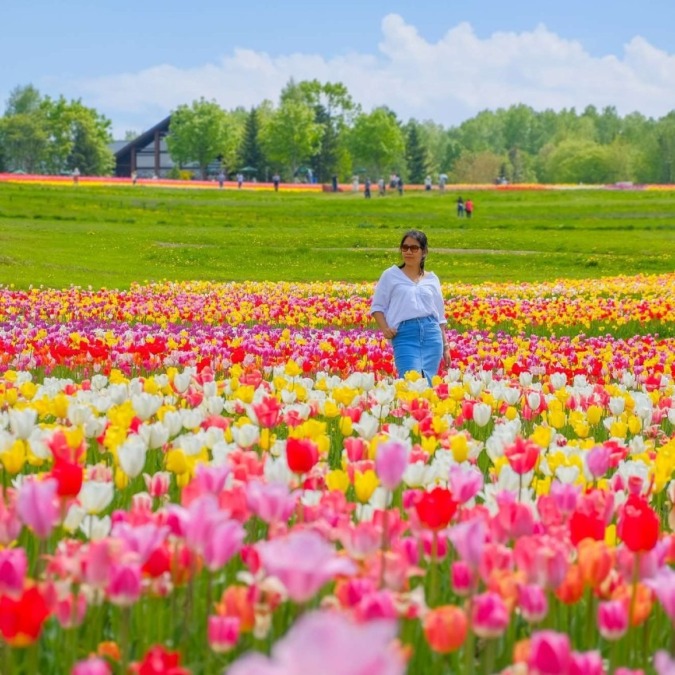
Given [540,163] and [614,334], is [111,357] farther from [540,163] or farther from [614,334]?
[540,163]

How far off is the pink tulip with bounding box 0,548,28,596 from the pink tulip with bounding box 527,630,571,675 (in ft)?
3.36

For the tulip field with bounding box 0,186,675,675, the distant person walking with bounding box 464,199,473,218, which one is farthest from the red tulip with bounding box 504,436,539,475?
the distant person walking with bounding box 464,199,473,218

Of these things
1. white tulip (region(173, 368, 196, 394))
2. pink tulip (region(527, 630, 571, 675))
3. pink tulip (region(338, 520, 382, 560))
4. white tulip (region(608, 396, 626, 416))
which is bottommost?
white tulip (region(608, 396, 626, 416))

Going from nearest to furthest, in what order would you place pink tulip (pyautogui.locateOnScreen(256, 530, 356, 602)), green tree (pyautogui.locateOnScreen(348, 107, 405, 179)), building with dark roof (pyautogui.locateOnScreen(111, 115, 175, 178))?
pink tulip (pyautogui.locateOnScreen(256, 530, 356, 602)) < green tree (pyautogui.locateOnScreen(348, 107, 405, 179)) < building with dark roof (pyautogui.locateOnScreen(111, 115, 175, 178))

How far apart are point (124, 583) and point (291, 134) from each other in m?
103

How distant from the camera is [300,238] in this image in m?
38.8

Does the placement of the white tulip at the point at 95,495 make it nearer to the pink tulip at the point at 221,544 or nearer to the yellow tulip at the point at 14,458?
the yellow tulip at the point at 14,458

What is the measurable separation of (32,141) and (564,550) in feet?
403

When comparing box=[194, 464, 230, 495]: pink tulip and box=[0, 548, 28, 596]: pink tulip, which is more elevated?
box=[194, 464, 230, 495]: pink tulip

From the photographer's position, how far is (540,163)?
525 feet

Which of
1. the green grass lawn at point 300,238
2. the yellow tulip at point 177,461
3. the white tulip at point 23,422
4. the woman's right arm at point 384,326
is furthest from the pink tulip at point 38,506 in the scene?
the green grass lawn at point 300,238

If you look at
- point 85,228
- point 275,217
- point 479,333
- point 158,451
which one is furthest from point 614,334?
point 275,217

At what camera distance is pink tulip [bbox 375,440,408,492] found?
278 cm

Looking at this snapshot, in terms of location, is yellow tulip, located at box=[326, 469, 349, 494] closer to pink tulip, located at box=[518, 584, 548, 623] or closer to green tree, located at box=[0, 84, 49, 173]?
pink tulip, located at box=[518, 584, 548, 623]
